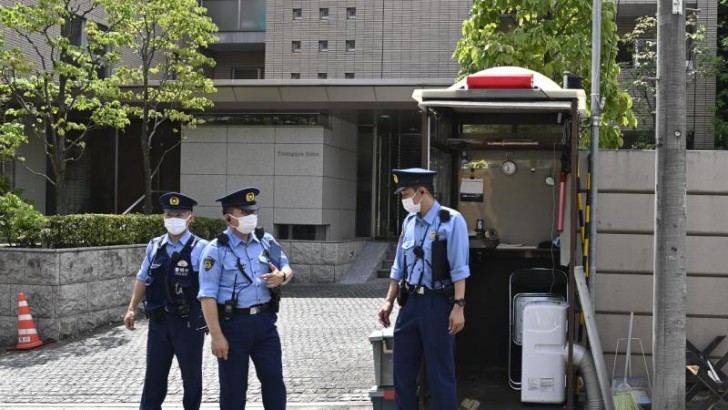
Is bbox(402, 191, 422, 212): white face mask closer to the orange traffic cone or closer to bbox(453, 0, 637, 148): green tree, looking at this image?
bbox(453, 0, 637, 148): green tree

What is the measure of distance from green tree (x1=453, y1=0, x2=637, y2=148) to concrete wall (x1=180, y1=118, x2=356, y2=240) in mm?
6761

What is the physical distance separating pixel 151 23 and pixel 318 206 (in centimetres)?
493

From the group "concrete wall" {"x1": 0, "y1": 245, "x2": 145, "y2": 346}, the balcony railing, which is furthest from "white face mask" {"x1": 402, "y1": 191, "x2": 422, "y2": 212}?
the balcony railing

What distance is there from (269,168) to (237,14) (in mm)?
8121

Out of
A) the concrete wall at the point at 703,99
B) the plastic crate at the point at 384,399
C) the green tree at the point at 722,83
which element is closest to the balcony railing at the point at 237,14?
the concrete wall at the point at 703,99

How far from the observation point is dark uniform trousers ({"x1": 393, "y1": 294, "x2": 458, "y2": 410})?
5.97 metres

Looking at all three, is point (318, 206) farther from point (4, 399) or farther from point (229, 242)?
point (229, 242)

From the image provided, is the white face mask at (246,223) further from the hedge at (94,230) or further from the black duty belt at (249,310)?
the hedge at (94,230)

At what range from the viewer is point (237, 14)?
23.7 meters

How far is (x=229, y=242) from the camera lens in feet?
19.4

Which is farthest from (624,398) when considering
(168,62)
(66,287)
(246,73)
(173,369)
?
(246,73)

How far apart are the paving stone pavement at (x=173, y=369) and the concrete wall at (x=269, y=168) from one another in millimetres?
4693

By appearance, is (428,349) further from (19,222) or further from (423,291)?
(19,222)

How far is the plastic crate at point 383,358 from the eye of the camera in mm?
6918
